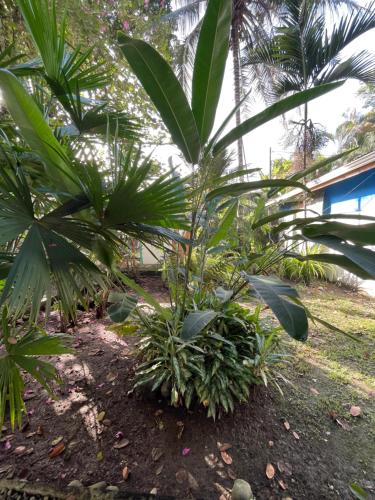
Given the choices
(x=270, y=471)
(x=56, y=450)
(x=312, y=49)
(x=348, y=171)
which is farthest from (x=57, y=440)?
(x=312, y=49)

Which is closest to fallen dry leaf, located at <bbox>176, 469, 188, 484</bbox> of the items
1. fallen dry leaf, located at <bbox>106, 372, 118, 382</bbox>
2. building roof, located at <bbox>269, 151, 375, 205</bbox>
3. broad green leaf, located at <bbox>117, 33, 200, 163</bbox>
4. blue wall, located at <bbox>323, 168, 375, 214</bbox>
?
fallen dry leaf, located at <bbox>106, 372, 118, 382</bbox>

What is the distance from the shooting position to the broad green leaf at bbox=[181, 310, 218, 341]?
84 centimetres

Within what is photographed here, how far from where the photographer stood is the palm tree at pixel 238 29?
5680 mm

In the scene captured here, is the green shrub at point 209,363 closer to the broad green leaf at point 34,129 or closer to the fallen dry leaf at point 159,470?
the fallen dry leaf at point 159,470

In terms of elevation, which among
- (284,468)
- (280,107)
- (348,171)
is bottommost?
(284,468)

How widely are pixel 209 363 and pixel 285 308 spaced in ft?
3.18

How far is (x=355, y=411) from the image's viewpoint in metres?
1.62

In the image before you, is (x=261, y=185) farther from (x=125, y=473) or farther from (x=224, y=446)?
(x=125, y=473)

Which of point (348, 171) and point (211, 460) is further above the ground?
point (348, 171)

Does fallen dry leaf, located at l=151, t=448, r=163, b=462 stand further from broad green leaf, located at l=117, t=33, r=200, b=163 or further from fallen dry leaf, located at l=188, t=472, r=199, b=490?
broad green leaf, located at l=117, t=33, r=200, b=163

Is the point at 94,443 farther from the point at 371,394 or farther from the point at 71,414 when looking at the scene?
the point at 371,394

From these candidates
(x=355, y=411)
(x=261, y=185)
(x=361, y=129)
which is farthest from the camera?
(x=361, y=129)

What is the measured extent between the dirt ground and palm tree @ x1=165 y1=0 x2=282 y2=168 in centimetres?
520

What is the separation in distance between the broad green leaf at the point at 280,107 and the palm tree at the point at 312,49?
5.11 meters
